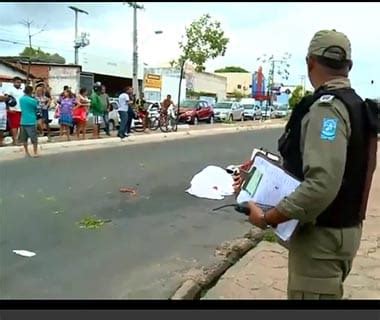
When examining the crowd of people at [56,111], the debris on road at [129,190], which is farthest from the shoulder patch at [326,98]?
the crowd of people at [56,111]

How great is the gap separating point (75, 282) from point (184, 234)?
197 centimetres

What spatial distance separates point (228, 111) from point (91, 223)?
81.0ft

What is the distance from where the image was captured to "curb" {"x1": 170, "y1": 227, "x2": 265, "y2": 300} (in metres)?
4.55

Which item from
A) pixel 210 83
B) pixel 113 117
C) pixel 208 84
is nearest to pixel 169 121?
pixel 113 117

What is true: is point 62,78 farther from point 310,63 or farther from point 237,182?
point 310,63

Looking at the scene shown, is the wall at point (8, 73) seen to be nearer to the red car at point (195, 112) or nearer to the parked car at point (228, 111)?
the red car at point (195, 112)

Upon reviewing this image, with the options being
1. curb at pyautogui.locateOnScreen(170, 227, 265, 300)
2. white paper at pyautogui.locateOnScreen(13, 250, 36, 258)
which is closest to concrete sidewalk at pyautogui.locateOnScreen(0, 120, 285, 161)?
curb at pyautogui.locateOnScreen(170, 227, 265, 300)

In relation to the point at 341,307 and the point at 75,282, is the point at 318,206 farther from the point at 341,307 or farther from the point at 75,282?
the point at 75,282

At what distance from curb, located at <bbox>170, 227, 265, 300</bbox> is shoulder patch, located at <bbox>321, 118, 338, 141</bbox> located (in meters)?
2.47

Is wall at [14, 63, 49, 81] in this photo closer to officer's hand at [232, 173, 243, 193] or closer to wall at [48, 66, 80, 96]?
wall at [48, 66, 80, 96]

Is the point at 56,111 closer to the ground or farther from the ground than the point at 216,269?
farther from the ground

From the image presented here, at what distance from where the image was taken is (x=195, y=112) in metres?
26.5

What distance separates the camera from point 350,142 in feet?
7.57

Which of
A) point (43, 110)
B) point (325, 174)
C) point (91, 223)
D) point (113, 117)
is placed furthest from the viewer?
point (113, 117)
